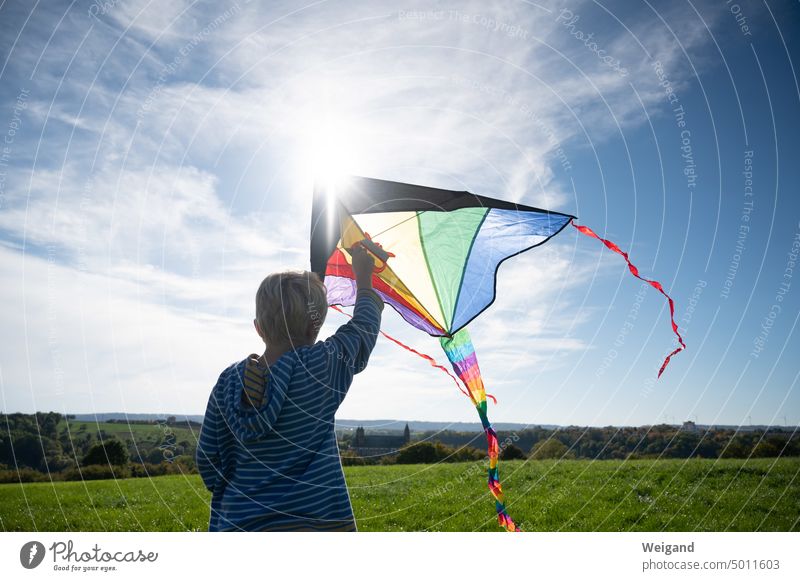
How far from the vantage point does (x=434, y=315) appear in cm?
372

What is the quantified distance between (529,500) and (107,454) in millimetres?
4306

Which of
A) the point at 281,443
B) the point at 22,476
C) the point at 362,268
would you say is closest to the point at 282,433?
the point at 281,443

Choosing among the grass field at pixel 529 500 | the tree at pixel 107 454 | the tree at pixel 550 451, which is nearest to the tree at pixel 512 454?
the tree at pixel 550 451

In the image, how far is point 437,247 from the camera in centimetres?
354

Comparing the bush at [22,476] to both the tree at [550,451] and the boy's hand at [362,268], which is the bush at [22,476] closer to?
the boy's hand at [362,268]

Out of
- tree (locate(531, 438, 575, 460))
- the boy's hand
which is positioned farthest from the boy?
tree (locate(531, 438, 575, 460))

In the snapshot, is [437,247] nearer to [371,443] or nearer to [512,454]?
[371,443]

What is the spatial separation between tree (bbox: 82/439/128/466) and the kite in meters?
2.79

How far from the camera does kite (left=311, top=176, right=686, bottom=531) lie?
3127 millimetres

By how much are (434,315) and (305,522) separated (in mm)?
2121

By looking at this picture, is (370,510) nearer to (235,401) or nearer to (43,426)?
(43,426)

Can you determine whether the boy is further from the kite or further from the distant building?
the distant building

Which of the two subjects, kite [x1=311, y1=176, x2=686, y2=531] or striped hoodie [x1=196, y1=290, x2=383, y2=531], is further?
kite [x1=311, y1=176, x2=686, y2=531]

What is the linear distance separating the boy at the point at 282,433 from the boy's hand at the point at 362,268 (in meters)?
0.31
